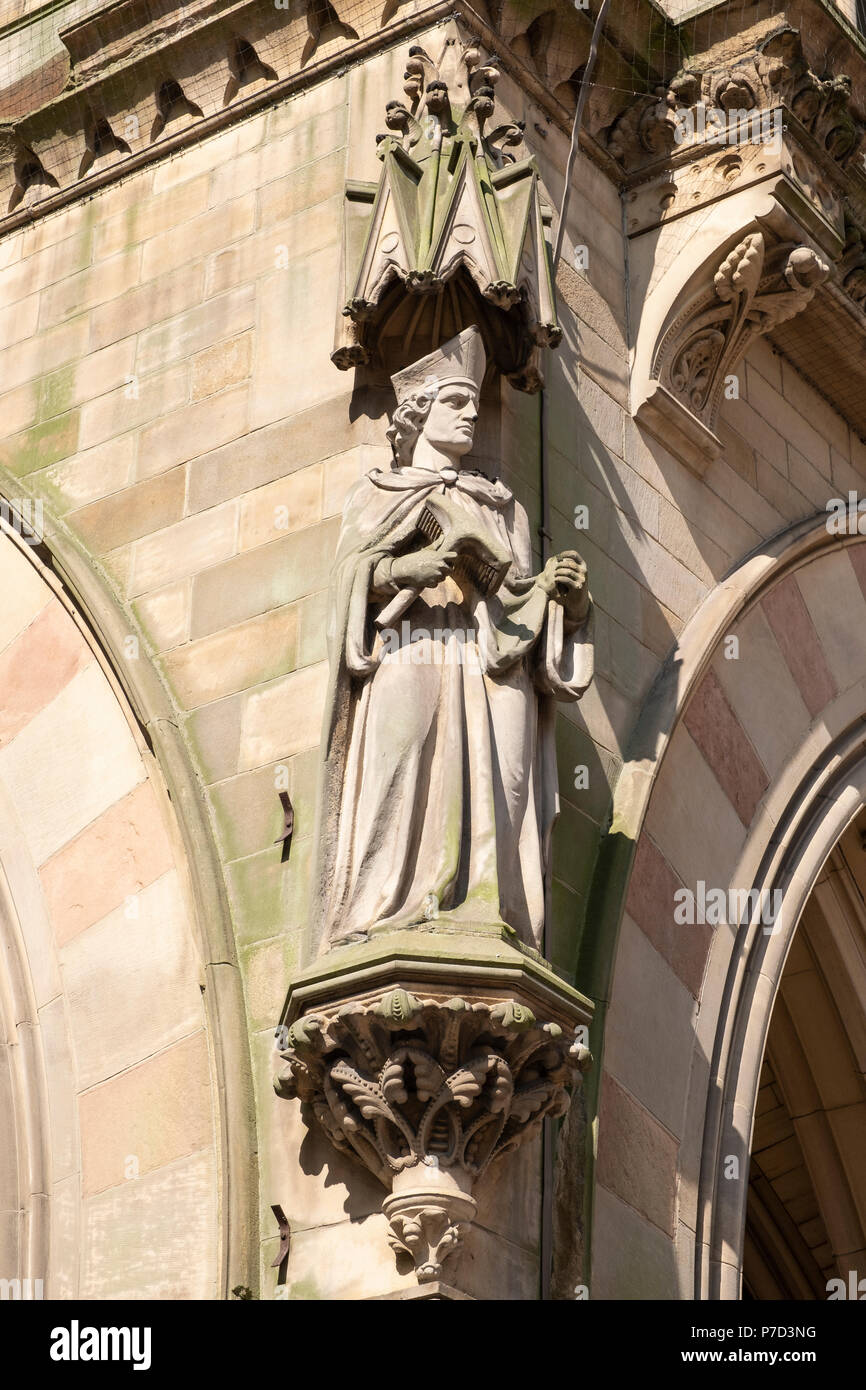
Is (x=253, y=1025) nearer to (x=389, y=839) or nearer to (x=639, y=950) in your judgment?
(x=389, y=839)

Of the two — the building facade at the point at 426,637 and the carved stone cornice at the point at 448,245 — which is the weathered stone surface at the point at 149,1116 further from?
the carved stone cornice at the point at 448,245

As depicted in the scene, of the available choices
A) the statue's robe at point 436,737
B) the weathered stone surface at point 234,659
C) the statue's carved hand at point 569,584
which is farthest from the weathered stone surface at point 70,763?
the statue's carved hand at point 569,584

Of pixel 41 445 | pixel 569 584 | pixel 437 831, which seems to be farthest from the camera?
pixel 41 445

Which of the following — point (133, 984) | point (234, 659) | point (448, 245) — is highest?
point (448, 245)

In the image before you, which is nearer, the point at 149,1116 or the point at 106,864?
the point at 149,1116

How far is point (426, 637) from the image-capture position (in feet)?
27.7

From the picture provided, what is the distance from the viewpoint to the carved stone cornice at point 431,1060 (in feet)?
25.0

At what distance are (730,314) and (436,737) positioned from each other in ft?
11.6

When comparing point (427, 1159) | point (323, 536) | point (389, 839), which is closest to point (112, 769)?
point (323, 536)

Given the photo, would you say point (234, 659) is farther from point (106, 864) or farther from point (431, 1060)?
point (431, 1060)

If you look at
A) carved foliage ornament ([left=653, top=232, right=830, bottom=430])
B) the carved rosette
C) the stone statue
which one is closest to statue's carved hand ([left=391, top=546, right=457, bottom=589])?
the stone statue

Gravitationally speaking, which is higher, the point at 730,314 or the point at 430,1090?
the point at 730,314

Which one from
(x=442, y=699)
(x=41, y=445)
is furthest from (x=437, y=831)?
(x=41, y=445)
